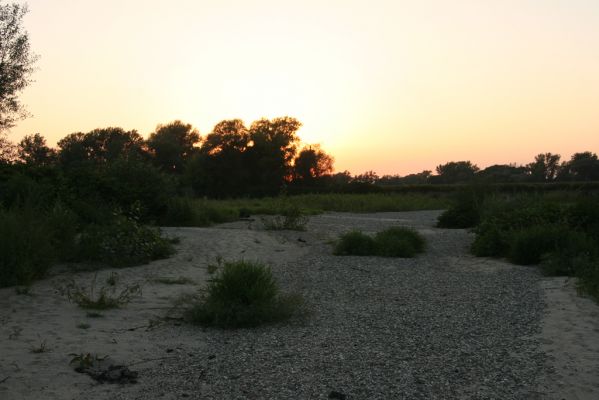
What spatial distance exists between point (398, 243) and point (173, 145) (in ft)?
186

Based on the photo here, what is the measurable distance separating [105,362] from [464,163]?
3646 inches

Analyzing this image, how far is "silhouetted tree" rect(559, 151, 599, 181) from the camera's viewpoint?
225 ft

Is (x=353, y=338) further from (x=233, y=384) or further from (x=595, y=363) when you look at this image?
(x=595, y=363)

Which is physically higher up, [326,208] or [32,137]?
[32,137]

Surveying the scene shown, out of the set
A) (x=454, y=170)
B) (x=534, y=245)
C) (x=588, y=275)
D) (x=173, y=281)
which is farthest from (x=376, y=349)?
(x=454, y=170)

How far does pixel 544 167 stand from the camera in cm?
7462

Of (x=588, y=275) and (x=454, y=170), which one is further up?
(x=454, y=170)

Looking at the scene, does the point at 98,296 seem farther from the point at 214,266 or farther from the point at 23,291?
the point at 214,266

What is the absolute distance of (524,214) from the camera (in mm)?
13750

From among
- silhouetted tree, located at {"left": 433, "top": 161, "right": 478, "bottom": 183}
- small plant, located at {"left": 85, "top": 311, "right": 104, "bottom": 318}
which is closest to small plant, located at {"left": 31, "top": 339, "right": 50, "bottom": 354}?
small plant, located at {"left": 85, "top": 311, "right": 104, "bottom": 318}

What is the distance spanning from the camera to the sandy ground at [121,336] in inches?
172

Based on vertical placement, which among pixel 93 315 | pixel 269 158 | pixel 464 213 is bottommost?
pixel 93 315

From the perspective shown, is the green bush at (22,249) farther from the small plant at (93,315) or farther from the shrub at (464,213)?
the shrub at (464,213)

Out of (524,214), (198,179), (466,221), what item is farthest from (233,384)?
(198,179)
